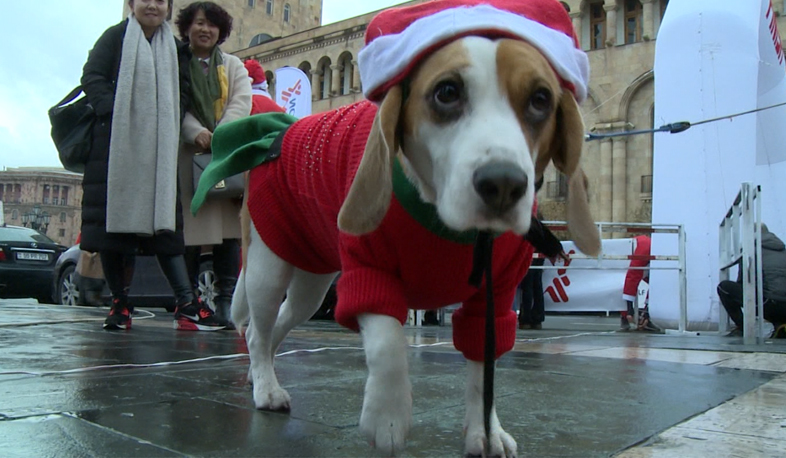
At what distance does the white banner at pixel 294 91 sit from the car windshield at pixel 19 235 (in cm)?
553

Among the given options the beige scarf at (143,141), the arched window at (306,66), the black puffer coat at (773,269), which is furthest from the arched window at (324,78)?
the beige scarf at (143,141)

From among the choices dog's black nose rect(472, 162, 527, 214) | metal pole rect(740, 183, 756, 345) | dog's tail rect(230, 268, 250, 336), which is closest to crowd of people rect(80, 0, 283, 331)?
dog's tail rect(230, 268, 250, 336)

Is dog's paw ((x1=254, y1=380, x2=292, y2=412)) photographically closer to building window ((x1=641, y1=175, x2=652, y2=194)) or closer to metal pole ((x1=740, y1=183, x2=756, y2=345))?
metal pole ((x1=740, y1=183, x2=756, y2=345))

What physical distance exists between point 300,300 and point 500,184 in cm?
149

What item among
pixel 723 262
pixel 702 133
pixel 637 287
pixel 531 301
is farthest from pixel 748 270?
pixel 637 287

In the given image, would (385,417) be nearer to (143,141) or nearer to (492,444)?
(492,444)

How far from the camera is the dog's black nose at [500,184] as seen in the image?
4.60 ft

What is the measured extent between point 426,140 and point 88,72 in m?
4.02

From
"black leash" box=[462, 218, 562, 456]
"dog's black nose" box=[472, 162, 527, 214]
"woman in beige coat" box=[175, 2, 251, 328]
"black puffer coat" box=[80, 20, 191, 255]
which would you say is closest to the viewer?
"dog's black nose" box=[472, 162, 527, 214]

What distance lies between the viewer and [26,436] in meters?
1.74

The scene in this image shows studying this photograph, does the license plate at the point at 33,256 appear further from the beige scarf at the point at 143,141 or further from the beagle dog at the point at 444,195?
the beagle dog at the point at 444,195

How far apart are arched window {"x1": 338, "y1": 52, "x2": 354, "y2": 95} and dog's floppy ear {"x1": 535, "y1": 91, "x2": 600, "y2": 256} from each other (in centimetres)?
3591

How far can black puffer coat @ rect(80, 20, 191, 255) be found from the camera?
4645 mm

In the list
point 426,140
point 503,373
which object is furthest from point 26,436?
point 503,373
